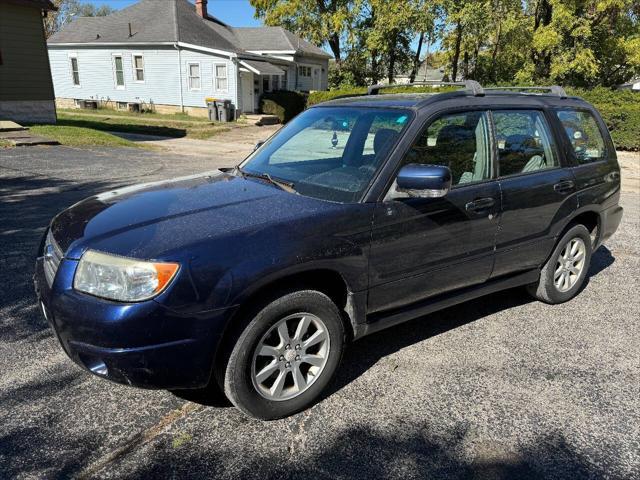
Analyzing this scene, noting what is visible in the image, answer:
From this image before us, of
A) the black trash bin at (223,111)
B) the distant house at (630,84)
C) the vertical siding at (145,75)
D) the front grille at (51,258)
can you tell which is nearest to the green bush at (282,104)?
the vertical siding at (145,75)

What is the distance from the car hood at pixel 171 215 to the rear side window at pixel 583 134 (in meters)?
2.64

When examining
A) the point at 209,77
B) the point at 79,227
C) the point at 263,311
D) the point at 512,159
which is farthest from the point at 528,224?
the point at 209,77

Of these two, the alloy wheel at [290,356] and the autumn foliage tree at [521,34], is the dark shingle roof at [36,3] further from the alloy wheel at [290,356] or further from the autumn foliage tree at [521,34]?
the alloy wheel at [290,356]

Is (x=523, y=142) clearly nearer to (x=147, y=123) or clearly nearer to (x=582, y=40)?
(x=582, y=40)

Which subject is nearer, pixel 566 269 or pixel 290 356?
pixel 290 356

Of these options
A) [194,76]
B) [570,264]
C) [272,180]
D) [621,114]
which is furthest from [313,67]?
[272,180]

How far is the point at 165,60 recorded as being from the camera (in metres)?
27.7

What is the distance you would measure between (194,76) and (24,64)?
36.6 feet

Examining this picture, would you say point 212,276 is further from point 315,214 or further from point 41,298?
point 41,298

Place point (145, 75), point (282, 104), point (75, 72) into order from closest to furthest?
point (282, 104), point (145, 75), point (75, 72)

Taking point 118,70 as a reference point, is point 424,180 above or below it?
below

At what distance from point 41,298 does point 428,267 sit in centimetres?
240

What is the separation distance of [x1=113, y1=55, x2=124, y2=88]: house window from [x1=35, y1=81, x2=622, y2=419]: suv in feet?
93.4

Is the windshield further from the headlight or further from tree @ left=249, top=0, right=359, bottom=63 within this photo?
tree @ left=249, top=0, right=359, bottom=63
